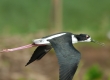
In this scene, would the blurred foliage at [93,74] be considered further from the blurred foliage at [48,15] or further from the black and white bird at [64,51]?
the blurred foliage at [48,15]

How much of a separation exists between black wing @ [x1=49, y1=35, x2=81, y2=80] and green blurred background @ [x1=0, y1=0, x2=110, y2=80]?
1.63 m

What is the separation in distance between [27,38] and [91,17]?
3.10 meters

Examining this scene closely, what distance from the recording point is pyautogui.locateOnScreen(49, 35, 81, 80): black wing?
8.20 metres

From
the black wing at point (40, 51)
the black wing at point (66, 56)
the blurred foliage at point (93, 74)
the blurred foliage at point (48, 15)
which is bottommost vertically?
the blurred foliage at point (48, 15)

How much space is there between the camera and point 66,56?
27.6ft

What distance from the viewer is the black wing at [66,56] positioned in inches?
323

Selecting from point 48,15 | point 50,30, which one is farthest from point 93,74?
point 48,15

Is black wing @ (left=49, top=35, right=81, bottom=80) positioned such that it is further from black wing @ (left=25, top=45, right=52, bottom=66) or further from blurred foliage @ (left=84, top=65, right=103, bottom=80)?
blurred foliage @ (left=84, top=65, right=103, bottom=80)

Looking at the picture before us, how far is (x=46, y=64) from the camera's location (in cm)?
1244

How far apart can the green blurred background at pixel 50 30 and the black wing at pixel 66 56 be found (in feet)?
5.33

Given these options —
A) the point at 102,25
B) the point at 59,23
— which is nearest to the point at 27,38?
the point at 59,23

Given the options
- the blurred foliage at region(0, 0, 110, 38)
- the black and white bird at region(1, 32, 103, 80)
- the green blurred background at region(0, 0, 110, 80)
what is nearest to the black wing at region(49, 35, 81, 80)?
the black and white bird at region(1, 32, 103, 80)

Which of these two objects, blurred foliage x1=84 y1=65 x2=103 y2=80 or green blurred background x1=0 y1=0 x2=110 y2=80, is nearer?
blurred foliage x1=84 y1=65 x2=103 y2=80

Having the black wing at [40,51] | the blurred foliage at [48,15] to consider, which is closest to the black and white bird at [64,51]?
the black wing at [40,51]
